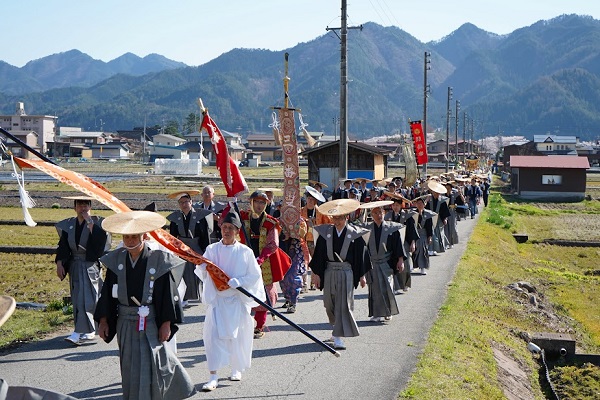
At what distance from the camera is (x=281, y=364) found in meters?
9.27

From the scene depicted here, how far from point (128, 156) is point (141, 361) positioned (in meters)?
127

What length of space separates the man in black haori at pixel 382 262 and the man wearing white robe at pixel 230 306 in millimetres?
3440

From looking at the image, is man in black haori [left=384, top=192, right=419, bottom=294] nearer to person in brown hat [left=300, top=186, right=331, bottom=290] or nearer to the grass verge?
the grass verge

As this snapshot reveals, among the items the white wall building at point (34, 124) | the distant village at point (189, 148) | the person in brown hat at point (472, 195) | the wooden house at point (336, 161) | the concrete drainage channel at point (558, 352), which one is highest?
the white wall building at point (34, 124)

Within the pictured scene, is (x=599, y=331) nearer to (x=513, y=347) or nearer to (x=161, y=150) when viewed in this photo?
(x=513, y=347)

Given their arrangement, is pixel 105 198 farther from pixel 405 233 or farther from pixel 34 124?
pixel 34 124

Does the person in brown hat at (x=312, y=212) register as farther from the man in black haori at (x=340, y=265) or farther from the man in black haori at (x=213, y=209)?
the man in black haori at (x=340, y=265)

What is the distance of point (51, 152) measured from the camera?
12194 cm

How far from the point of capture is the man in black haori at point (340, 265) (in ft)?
32.1

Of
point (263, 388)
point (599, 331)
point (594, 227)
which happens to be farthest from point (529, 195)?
point (263, 388)

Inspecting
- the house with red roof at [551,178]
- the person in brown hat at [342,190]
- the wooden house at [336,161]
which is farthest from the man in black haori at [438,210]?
the house with red roof at [551,178]

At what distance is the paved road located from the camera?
8.18 metres

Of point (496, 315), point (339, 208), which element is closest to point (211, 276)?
point (339, 208)

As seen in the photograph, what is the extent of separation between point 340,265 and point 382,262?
1996 millimetres
